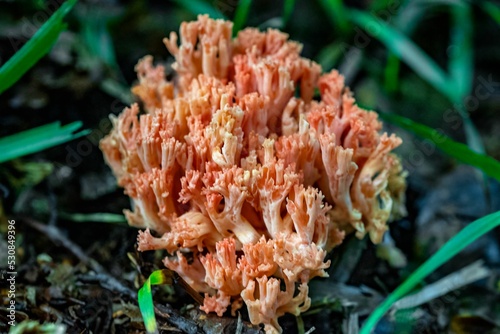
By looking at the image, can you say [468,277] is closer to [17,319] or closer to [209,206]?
[209,206]

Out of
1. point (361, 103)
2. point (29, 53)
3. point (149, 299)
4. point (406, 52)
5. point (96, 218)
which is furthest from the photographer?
point (406, 52)

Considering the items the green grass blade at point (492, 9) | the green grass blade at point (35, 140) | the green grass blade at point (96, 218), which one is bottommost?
the green grass blade at point (96, 218)

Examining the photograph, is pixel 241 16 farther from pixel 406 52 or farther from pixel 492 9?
pixel 492 9

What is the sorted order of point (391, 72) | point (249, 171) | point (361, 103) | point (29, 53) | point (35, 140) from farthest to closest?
point (391, 72), point (361, 103), point (35, 140), point (29, 53), point (249, 171)

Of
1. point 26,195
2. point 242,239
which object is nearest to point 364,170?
point 242,239

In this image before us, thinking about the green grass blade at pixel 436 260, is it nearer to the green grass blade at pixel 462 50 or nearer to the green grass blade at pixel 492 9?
the green grass blade at pixel 462 50

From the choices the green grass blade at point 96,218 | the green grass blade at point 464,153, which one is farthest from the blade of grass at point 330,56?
the green grass blade at point 96,218

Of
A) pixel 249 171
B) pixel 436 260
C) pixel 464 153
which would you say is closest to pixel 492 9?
pixel 464 153
